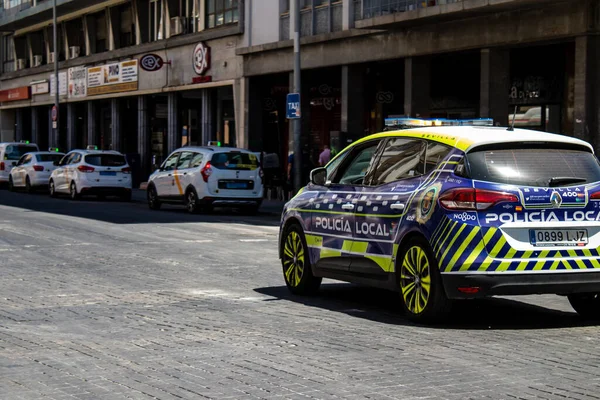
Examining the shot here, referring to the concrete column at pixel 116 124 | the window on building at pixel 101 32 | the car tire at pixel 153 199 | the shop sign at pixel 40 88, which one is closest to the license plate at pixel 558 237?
the car tire at pixel 153 199

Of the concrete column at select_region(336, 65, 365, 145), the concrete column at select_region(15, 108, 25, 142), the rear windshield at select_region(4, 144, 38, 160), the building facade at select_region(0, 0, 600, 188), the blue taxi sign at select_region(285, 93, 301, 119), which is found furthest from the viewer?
the concrete column at select_region(15, 108, 25, 142)

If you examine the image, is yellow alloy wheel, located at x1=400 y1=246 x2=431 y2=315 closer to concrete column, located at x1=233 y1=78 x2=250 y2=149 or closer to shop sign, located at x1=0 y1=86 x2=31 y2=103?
concrete column, located at x1=233 y1=78 x2=250 y2=149

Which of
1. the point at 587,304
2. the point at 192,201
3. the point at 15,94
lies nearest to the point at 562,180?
the point at 587,304

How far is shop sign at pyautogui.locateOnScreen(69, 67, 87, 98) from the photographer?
54.2 meters

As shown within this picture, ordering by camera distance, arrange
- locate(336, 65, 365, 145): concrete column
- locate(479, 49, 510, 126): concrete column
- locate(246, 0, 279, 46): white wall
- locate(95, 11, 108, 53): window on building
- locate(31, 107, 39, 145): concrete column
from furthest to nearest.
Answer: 1. locate(31, 107, 39, 145): concrete column
2. locate(95, 11, 108, 53): window on building
3. locate(246, 0, 279, 46): white wall
4. locate(336, 65, 365, 145): concrete column
5. locate(479, 49, 510, 126): concrete column

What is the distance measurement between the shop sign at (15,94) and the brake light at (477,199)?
55448 millimetres

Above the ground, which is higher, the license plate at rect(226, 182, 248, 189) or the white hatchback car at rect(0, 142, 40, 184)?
the white hatchback car at rect(0, 142, 40, 184)

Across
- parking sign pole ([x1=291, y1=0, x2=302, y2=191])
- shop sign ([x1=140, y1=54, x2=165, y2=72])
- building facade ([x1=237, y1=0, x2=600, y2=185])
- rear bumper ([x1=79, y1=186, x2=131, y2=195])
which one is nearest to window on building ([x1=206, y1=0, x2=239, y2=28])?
building facade ([x1=237, y1=0, x2=600, y2=185])

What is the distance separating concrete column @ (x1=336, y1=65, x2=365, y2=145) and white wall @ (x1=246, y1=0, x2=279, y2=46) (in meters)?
4.73

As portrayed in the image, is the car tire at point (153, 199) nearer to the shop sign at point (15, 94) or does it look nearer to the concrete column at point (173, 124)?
the concrete column at point (173, 124)

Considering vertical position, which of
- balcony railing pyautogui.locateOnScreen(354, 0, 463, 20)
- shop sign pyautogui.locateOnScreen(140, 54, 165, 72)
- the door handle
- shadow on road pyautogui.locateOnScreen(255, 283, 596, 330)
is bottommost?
shadow on road pyautogui.locateOnScreen(255, 283, 596, 330)

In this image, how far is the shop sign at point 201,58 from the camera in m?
41.7

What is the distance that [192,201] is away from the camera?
1104 inches

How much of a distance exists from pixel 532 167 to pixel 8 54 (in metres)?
60.8
